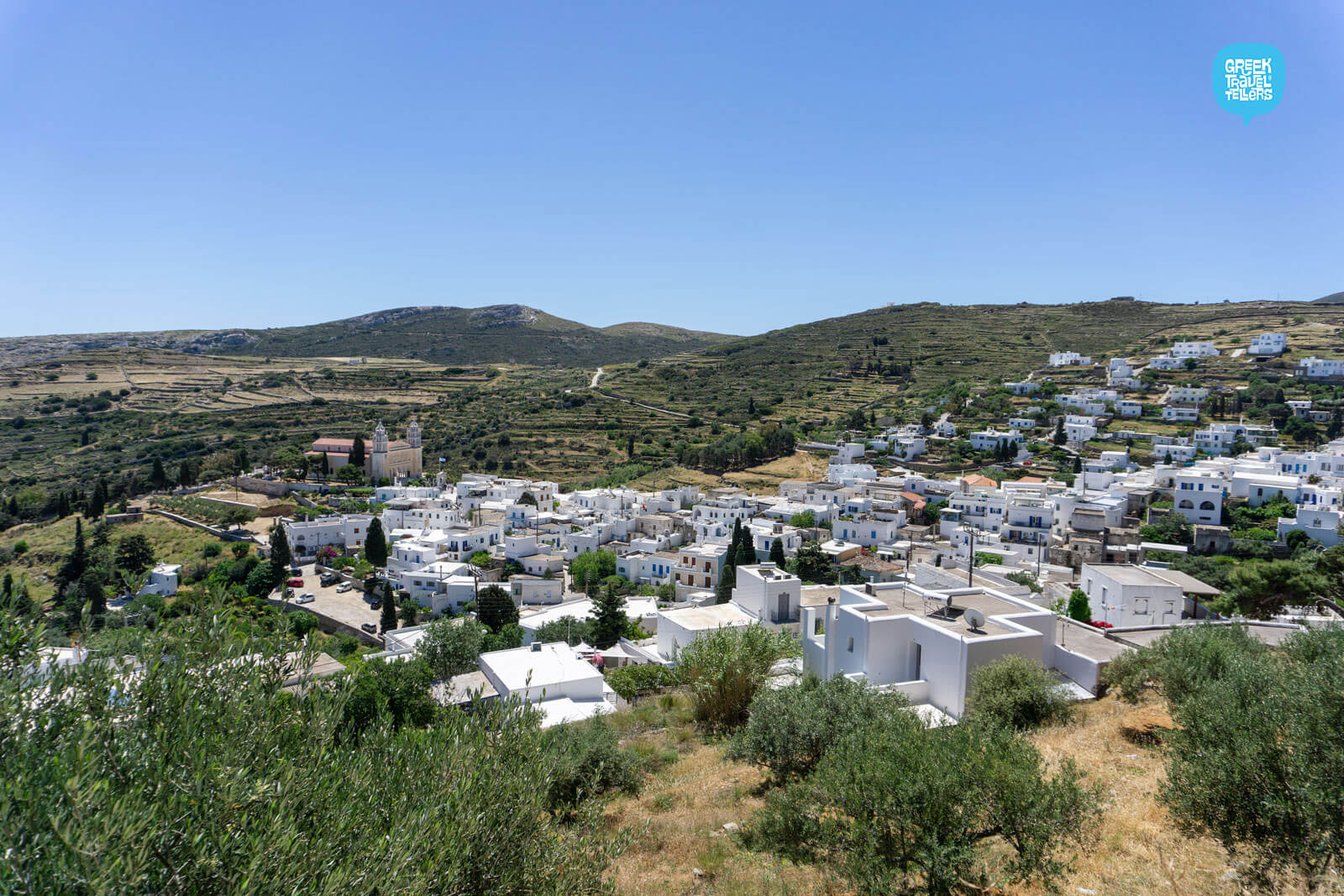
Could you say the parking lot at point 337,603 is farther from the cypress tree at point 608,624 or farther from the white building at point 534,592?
the cypress tree at point 608,624

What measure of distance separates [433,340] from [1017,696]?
121 m

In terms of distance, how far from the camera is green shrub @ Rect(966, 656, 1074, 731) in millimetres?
10766

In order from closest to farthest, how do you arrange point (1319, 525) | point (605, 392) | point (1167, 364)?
1. point (1319, 525)
2. point (1167, 364)
3. point (605, 392)

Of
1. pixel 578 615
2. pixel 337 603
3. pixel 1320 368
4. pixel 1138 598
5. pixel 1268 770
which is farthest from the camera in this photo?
pixel 1320 368

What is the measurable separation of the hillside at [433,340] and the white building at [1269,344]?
266 feet

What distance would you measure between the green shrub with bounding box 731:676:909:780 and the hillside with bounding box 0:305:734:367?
343 feet

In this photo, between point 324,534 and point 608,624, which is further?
point 324,534

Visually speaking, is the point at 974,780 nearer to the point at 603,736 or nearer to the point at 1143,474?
the point at 603,736

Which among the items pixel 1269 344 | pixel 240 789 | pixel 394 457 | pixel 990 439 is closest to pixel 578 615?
pixel 240 789

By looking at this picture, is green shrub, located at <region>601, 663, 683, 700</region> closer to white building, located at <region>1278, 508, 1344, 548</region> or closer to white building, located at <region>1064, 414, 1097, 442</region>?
white building, located at <region>1278, 508, 1344, 548</region>

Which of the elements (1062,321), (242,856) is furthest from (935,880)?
(1062,321)

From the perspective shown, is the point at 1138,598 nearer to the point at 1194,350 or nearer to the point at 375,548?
the point at 375,548

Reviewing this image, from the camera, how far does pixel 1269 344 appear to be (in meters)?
66.7

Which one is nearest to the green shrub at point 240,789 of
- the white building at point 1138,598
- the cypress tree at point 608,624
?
the cypress tree at point 608,624
